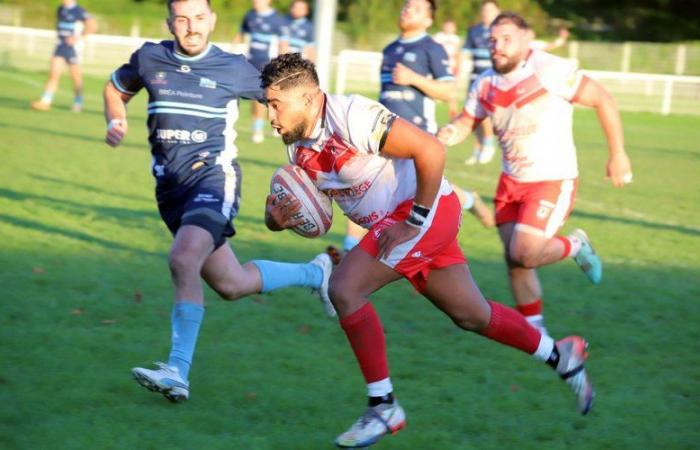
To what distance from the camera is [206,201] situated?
580 cm

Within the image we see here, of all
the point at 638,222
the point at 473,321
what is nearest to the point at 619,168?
the point at 473,321

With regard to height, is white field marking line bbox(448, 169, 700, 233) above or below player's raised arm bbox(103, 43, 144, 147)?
below

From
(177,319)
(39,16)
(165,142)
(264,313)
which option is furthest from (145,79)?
(39,16)

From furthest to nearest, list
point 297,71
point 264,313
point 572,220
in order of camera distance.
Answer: point 572,220, point 264,313, point 297,71

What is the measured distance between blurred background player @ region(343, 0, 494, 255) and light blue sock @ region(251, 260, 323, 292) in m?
2.39

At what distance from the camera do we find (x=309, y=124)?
4.76m

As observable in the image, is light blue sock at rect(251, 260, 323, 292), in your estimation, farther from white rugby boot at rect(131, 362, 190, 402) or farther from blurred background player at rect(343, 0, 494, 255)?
blurred background player at rect(343, 0, 494, 255)

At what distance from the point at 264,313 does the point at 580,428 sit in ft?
9.03

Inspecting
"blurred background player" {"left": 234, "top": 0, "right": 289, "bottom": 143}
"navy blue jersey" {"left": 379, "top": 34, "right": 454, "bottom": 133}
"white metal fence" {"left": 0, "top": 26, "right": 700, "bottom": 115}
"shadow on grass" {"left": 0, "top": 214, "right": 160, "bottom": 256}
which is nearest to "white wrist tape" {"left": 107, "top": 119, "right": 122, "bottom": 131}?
"shadow on grass" {"left": 0, "top": 214, "right": 160, "bottom": 256}

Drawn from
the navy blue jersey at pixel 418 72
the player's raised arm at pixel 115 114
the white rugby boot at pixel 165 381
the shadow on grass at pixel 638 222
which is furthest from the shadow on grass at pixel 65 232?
the shadow on grass at pixel 638 222

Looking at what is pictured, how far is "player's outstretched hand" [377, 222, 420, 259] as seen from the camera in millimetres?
4803

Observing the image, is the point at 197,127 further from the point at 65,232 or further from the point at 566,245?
the point at 65,232

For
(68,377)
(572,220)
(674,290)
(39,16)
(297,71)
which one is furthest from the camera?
(39,16)

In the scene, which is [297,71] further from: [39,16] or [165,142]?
[39,16]
